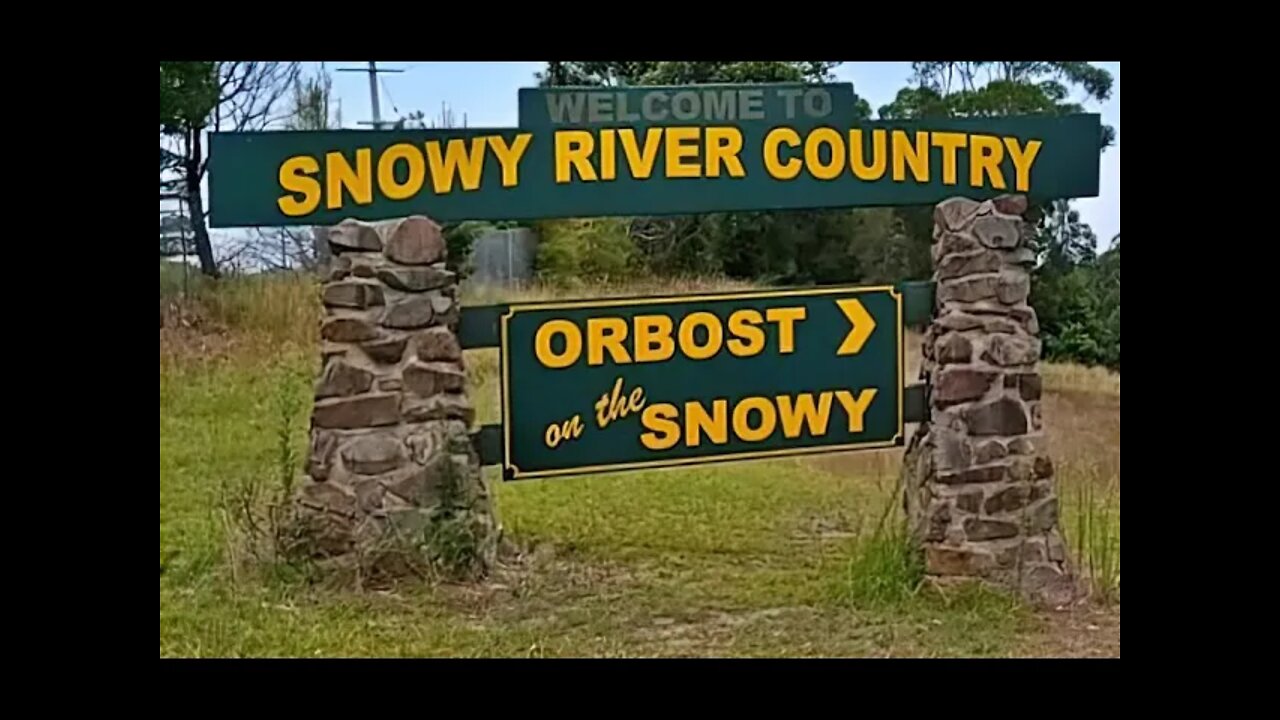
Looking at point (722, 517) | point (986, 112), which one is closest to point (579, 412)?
point (722, 517)

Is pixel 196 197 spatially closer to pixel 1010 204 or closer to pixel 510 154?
pixel 510 154

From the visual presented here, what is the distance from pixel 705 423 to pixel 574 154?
677 millimetres

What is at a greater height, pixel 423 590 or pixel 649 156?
pixel 649 156

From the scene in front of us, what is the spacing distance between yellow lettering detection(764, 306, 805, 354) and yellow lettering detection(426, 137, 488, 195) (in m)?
0.73

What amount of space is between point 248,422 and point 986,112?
1820mm

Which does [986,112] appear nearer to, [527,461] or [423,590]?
[527,461]

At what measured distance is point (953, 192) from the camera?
11.3ft

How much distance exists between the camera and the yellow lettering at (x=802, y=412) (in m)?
3.42

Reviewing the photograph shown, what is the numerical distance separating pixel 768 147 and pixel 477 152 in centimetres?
65

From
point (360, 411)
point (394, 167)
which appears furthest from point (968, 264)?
point (360, 411)

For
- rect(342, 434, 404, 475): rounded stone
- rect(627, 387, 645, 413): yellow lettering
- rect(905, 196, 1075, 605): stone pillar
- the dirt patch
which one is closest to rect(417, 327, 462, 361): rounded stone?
rect(342, 434, 404, 475): rounded stone
